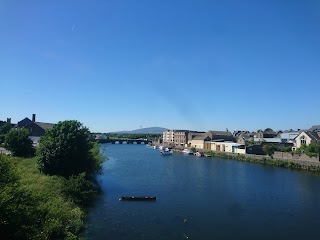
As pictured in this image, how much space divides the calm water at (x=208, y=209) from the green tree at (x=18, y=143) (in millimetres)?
11375

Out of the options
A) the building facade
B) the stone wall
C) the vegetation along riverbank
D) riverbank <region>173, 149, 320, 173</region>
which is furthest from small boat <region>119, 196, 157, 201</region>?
the building facade

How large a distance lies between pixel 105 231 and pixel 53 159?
12.3m

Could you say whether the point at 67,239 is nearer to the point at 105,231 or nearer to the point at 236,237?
the point at 105,231

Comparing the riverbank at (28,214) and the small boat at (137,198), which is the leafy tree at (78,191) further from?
the small boat at (137,198)

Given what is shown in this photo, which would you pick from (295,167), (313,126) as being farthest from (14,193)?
(313,126)

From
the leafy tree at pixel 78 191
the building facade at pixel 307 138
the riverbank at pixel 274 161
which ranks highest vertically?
the building facade at pixel 307 138

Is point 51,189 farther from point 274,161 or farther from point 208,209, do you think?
point 274,161

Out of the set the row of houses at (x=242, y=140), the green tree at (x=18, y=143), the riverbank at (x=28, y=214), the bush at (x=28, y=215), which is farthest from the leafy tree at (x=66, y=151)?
the row of houses at (x=242, y=140)

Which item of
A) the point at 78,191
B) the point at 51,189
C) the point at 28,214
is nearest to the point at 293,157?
the point at 78,191

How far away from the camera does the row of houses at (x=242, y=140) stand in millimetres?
75062

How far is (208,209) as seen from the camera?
28.4m

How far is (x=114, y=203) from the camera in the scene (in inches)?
1155

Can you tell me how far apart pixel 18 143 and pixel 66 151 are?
13.8 m

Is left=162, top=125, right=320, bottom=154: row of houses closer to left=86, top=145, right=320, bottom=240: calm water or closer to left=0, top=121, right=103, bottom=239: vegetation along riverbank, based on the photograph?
left=86, top=145, right=320, bottom=240: calm water
